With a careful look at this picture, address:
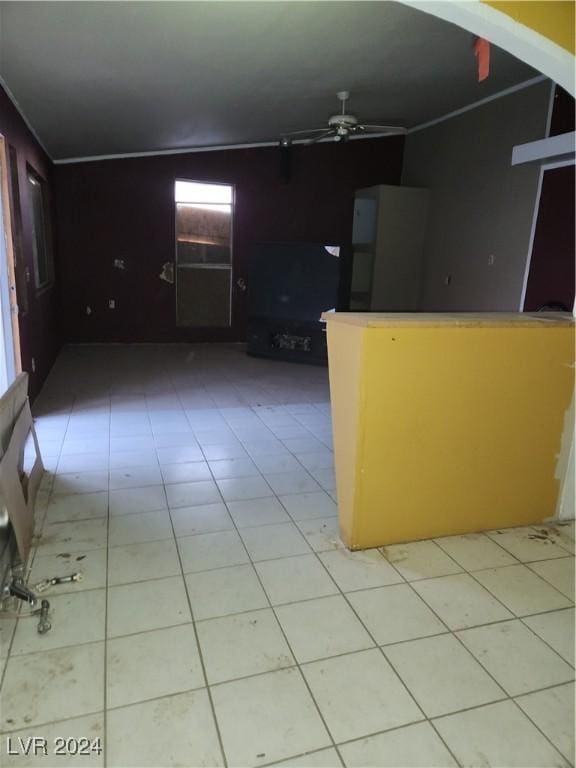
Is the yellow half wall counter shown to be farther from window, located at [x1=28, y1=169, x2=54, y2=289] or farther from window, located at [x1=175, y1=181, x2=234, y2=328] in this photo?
window, located at [x1=175, y1=181, x2=234, y2=328]

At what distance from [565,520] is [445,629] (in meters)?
1.20

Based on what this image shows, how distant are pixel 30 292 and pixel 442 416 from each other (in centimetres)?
362

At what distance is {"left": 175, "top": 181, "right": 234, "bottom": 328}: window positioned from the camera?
6.67 meters

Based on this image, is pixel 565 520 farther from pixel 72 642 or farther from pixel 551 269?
pixel 551 269

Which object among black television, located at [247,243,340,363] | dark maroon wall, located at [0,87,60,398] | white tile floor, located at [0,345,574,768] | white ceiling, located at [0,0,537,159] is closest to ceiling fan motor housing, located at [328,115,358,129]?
white ceiling, located at [0,0,537,159]

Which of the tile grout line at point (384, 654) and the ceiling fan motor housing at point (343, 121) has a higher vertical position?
the ceiling fan motor housing at point (343, 121)

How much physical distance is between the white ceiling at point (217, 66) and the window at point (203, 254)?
1.22 metres

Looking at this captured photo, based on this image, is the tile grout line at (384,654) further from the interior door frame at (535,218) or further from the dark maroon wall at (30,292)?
the interior door frame at (535,218)

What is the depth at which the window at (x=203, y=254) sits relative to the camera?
6672mm

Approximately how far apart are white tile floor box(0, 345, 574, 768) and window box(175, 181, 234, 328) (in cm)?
411

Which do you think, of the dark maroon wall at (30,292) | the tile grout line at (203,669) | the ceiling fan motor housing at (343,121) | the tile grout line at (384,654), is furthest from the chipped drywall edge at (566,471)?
the dark maroon wall at (30,292)

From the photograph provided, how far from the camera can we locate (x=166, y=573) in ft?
6.64

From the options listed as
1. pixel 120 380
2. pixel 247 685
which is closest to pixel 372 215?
pixel 120 380

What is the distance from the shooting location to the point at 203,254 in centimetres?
682
